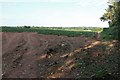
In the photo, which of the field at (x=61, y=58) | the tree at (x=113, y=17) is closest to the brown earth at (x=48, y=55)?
the field at (x=61, y=58)

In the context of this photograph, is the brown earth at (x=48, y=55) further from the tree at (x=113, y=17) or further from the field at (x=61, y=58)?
the tree at (x=113, y=17)

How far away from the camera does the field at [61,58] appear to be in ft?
67.4

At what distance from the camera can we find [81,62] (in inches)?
851

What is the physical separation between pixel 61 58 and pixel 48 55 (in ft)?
3.85

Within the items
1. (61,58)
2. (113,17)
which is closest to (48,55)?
(61,58)

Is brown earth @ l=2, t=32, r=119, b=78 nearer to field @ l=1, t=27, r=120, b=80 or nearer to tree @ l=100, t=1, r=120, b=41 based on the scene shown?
field @ l=1, t=27, r=120, b=80

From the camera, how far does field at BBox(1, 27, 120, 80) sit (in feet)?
67.4

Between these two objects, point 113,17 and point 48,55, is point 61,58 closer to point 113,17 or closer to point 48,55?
point 48,55

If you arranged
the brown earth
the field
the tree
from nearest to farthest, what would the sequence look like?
the field → the brown earth → the tree

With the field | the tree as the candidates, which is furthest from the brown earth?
the tree

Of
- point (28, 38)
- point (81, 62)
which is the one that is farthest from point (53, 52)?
point (28, 38)

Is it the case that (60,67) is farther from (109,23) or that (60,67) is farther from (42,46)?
(109,23)

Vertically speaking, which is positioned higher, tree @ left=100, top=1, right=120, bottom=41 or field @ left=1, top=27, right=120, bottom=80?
tree @ left=100, top=1, right=120, bottom=41

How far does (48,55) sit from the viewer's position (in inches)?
922
